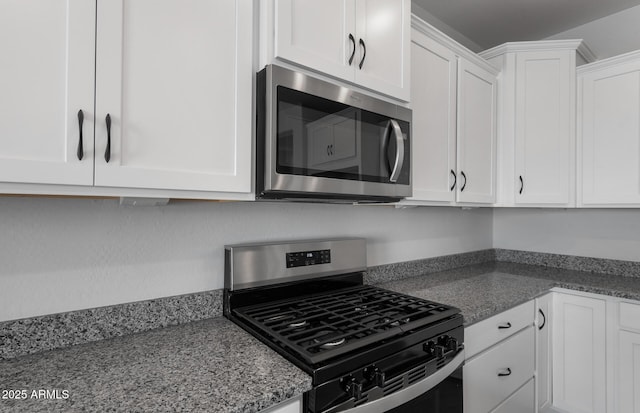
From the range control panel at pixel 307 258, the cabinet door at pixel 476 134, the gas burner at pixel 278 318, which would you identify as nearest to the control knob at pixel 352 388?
the gas burner at pixel 278 318

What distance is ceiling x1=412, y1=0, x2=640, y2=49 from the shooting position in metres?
2.23

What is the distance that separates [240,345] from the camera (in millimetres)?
1066

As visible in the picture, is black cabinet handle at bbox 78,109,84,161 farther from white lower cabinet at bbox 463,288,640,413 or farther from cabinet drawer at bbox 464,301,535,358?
white lower cabinet at bbox 463,288,640,413

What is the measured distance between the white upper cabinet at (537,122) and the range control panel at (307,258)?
1469 millimetres

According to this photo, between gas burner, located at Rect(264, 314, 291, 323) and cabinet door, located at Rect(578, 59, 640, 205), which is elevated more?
cabinet door, located at Rect(578, 59, 640, 205)

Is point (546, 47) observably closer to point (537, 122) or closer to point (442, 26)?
point (537, 122)

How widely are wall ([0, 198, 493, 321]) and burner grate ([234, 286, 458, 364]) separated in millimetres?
289

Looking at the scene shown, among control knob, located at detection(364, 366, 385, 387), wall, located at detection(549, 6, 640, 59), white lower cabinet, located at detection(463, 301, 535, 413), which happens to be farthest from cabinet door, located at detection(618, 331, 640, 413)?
wall, located at detection(549, 6, 640, 59)

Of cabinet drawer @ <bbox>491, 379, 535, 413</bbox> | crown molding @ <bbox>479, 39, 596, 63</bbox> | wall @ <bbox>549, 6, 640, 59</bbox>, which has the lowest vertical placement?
cabinet drawer @ <bbox>491, 379, 535, 413</bbox>

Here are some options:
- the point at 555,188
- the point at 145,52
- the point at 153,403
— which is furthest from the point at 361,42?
the point at 555,188

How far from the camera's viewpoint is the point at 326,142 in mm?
1207

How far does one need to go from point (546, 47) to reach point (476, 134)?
80cm

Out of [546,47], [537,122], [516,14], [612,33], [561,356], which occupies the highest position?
[516,14]

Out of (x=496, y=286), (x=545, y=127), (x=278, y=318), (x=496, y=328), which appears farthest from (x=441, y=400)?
(x=545, y=127)
